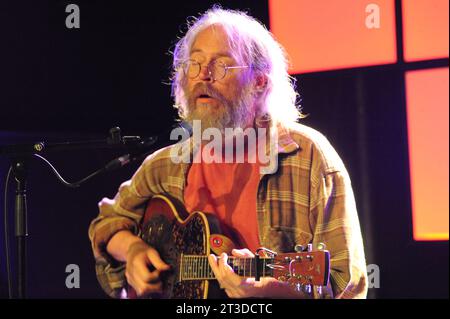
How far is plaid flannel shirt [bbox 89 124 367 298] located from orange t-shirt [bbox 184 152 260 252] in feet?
0.10

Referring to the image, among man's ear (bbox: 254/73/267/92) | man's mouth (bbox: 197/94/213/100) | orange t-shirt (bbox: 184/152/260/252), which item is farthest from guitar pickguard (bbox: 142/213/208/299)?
man's ear (bbox: 254/73/267/92)

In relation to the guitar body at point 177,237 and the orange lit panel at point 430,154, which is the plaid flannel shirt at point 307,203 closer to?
the guitar body at point 177,237

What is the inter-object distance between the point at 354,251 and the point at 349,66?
709 millimetres

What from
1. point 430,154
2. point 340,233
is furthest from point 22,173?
point 430,154

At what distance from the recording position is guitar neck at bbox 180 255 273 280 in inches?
87.3

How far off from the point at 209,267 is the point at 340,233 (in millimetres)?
457

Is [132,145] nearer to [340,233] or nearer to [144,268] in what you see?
[144,268]

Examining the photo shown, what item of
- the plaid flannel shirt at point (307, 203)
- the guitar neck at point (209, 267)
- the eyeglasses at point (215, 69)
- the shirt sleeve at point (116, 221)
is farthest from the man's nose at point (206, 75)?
the guitar neck at point (209, 267)

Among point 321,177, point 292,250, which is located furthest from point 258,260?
point 321,177

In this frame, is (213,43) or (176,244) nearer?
(176,244)

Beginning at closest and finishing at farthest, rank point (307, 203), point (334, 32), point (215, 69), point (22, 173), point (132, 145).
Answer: point (132, 145)
point (22, 173)
point (307, 203)
point (215, 69)
point (334, 32)

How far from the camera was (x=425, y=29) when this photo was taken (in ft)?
8.38

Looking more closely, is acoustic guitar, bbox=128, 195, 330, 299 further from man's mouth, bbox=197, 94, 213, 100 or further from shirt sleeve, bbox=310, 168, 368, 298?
man's mouth, bbox=197, 94, 213, 100
